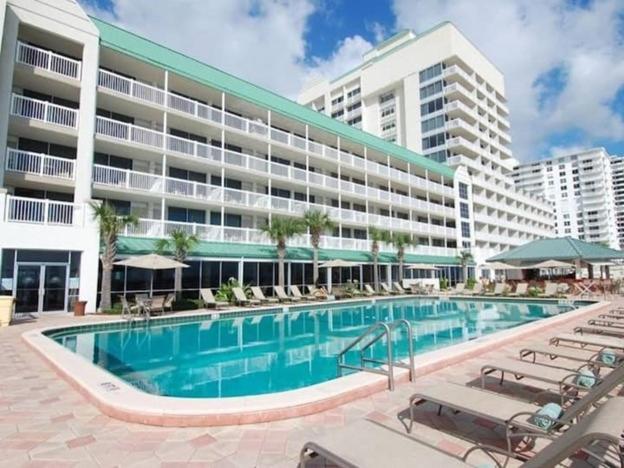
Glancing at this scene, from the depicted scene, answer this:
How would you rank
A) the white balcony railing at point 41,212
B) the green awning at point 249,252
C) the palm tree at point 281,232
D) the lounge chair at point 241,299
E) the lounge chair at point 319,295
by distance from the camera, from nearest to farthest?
the white balcony railing at point 41,212 < the green awning at point 249,252 < the lounge chair at point 241,299 < the palm tree at point 281,232 < the lounge chair at point 319,295

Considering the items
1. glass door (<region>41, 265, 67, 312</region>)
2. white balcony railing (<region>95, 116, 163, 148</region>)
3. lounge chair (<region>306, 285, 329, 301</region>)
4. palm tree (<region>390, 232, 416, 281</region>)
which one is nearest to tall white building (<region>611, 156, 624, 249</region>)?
palm tree (<region>390, 232, 416, 281</region>)

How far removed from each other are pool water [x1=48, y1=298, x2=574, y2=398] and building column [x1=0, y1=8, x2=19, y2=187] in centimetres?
984

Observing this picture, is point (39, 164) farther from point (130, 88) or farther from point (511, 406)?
point (511, 406)

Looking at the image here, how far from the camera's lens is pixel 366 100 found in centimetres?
5969

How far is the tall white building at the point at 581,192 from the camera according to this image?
10944cm

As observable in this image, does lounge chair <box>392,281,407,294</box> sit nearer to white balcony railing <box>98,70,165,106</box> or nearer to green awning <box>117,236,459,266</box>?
green awning <box>117,236,459,266</box>

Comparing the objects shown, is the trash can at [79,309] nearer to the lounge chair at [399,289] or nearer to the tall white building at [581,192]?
the lounge chair at [399,289]

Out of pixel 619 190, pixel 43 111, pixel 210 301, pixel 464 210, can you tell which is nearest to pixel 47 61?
pixel 43 111

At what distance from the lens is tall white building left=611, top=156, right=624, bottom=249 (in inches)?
4700

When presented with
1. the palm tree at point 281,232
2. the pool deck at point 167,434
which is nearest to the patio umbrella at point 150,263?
the palm tree at point 281,232

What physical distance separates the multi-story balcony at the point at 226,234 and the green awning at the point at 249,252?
36 cm

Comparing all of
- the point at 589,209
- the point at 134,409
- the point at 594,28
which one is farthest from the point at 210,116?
the point at 589,209

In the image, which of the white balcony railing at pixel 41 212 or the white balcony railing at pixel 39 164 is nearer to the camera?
the white balcony railing at pixel 41 212

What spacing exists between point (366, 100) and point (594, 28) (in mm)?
43176
